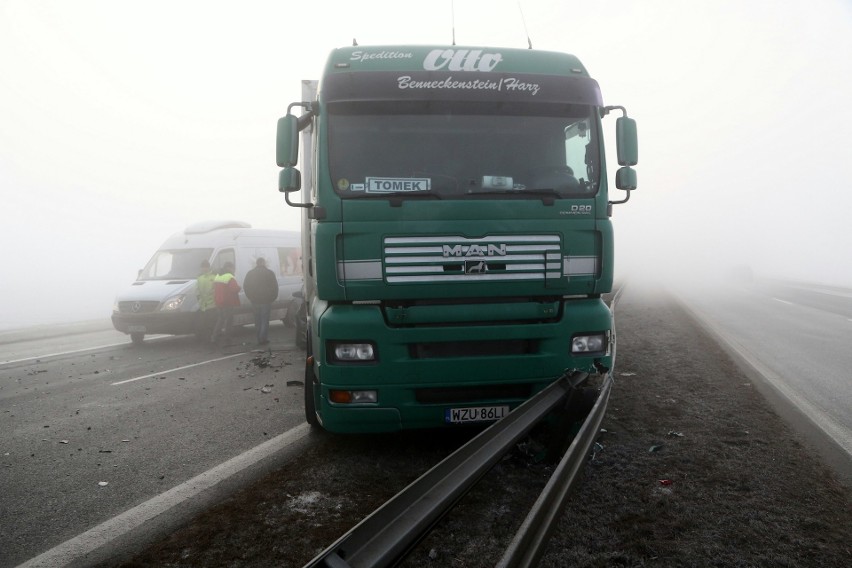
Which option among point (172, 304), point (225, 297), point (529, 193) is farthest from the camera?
point (225, 297)

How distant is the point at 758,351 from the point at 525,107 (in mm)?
7258

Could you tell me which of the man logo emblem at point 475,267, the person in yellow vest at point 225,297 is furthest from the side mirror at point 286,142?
the person in yellow vest at point 225,297

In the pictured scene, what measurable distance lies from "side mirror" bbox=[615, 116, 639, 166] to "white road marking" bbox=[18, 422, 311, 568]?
12.3 feet

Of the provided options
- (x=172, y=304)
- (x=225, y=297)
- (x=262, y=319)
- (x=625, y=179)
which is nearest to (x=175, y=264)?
(x=172, y=304)

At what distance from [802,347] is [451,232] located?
877cm

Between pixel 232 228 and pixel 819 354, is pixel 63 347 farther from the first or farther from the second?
pixel 819 354

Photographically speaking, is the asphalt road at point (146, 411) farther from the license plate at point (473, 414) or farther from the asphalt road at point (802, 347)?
the license plate at point (473, 414)

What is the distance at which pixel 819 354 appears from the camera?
9.95m

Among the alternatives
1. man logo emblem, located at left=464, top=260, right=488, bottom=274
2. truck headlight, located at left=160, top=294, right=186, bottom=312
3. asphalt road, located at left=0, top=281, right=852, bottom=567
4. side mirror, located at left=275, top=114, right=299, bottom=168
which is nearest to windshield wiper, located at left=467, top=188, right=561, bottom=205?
man logo emblem, located at left=464, top=260, right=488, bottom=274

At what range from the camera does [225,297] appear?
1301 centimetres

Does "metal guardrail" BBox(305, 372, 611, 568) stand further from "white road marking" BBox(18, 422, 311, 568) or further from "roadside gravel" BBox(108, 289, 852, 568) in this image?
"white road marking" BBox(18, 422, 311, 568)

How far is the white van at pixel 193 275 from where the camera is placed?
1272cm

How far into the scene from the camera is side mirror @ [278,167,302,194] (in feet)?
17.1

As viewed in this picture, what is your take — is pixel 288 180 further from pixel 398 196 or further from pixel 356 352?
pixel 356 352
